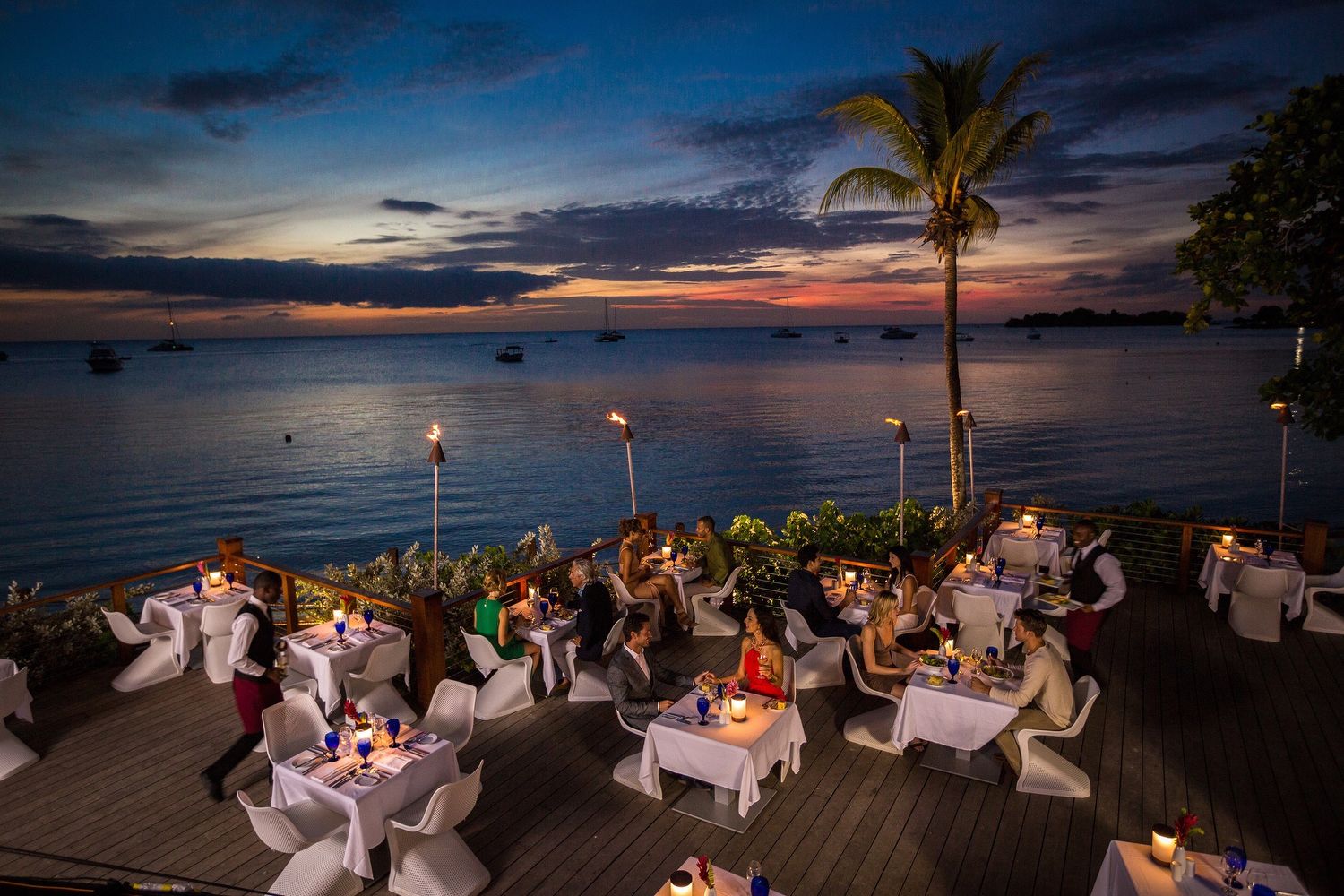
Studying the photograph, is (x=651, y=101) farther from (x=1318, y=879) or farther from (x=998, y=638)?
(x=1318, y=879)

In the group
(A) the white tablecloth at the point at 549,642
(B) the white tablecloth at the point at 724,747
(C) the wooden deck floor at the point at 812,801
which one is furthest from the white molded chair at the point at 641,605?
(B) the white tablecloth at the point at 724,747

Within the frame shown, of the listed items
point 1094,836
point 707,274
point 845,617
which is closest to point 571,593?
point 845,617

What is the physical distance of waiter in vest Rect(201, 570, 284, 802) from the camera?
6094 millimetres

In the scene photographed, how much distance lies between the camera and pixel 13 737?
22.5 ft

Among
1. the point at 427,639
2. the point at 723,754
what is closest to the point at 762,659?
the point at 723,754

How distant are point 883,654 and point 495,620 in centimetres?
407

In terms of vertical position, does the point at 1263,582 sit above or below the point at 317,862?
above

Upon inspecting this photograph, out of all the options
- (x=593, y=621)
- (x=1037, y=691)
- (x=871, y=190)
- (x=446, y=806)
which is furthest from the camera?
(x=871, y=190)

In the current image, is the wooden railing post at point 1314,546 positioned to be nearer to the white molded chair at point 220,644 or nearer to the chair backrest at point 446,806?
the chair backrest at point 446,806

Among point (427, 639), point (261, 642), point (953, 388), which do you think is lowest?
point (427, 639)

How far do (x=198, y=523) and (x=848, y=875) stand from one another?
3400 centimetres

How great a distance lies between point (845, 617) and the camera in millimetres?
8586

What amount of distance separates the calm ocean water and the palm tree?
17535 millimetres

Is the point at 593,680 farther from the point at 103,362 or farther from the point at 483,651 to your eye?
the point at 103,362
